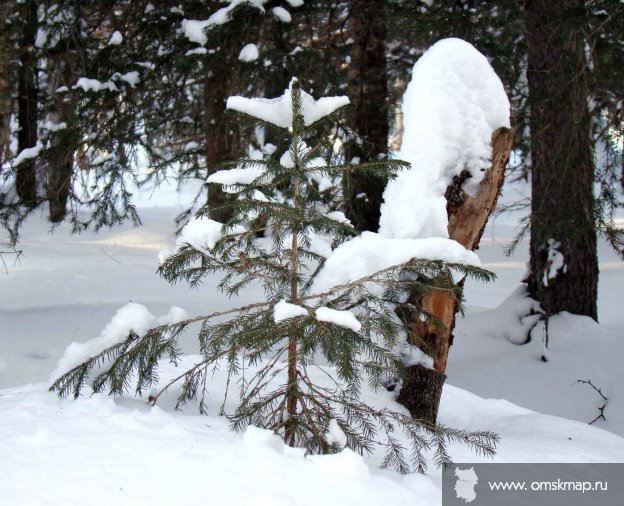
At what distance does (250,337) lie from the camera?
2.52 metres

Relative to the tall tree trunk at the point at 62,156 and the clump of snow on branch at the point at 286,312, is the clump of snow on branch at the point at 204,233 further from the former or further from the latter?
the tall tree trunk at the point at 62,156

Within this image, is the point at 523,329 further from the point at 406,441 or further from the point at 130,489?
the point at 130,489

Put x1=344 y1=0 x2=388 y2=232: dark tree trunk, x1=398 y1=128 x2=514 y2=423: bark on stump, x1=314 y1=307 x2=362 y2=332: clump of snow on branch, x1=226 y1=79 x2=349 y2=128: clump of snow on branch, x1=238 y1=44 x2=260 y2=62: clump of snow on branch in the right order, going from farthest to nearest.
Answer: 1. x1=344 y1=0 x2=388 y2=232: dark tree trunk
2. x1=238 y1=44 x2=260 y2=62: clump of snow on branch
3. x1=398 y1=128 x2=514 y2=423: bark on stump
4. x1=226 y1=79 x2=349 y2=128: clump of snow on branch
5. x1=314 y1=307 x2=362 y2=332: clump of snow on branch

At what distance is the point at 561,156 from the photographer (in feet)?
19.1

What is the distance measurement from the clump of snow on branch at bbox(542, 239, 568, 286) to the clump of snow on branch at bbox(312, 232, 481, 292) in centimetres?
490

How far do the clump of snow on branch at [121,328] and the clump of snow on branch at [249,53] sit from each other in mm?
3216

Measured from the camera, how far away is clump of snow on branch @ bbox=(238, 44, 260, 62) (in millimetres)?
5699

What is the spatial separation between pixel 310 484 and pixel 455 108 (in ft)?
6.62

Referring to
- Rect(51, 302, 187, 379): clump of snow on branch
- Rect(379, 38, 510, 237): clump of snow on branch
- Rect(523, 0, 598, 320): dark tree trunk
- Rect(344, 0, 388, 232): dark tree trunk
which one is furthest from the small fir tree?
Rect(344, 0, 388, 232): dark tree trunk

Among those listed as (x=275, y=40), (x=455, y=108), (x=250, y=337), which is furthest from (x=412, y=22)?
(x=250, y=337)

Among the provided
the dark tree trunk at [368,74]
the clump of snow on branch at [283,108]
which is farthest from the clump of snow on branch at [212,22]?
the clump of snow on branch at [283,108]

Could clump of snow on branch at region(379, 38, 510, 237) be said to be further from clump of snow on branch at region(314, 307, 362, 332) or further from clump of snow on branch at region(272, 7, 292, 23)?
clump of snow on branch at region(272, 7, 292, 23)

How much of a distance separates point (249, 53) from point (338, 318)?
3.92 meters

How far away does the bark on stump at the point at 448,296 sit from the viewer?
341 cm
